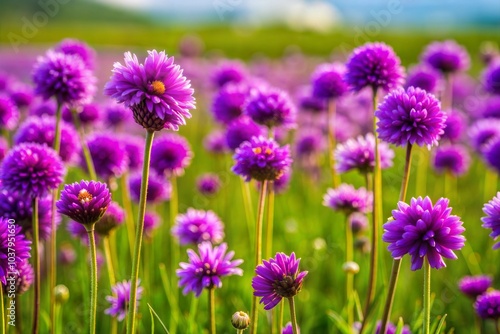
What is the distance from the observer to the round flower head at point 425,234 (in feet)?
5.85

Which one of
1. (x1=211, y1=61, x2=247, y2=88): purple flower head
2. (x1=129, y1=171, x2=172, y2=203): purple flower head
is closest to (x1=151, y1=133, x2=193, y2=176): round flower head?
(x1=129, y1=171, x2=172, y2=203): purple flower head

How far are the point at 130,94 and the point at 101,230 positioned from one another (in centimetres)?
107

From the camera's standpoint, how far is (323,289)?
387cm

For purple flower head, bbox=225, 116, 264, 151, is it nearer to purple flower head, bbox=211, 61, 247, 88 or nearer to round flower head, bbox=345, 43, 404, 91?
round flower head, bbox=345, 43, 404, 91

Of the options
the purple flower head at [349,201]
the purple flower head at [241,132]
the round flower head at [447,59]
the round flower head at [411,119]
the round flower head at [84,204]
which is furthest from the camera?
the round flower head at [447,59]

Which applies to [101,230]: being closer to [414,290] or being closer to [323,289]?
[323,289]

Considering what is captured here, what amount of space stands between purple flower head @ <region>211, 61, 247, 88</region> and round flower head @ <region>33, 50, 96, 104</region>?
1.62 metres

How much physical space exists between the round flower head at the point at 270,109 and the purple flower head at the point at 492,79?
54.7 inches

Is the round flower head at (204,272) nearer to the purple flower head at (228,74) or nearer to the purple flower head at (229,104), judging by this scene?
the purple flower head at (229,104)

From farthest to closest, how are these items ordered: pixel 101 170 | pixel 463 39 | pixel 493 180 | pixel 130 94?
pixel 463 39, pixel 493 180, pixel 101 170, pixel 130 94

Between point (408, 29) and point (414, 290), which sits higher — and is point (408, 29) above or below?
above

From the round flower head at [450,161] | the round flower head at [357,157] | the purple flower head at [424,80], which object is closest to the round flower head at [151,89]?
the round flower head at [357,157]

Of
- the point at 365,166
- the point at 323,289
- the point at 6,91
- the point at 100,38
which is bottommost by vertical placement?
the point at 323,289

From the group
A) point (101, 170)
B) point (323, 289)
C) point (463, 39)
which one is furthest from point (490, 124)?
point (463, 39)
